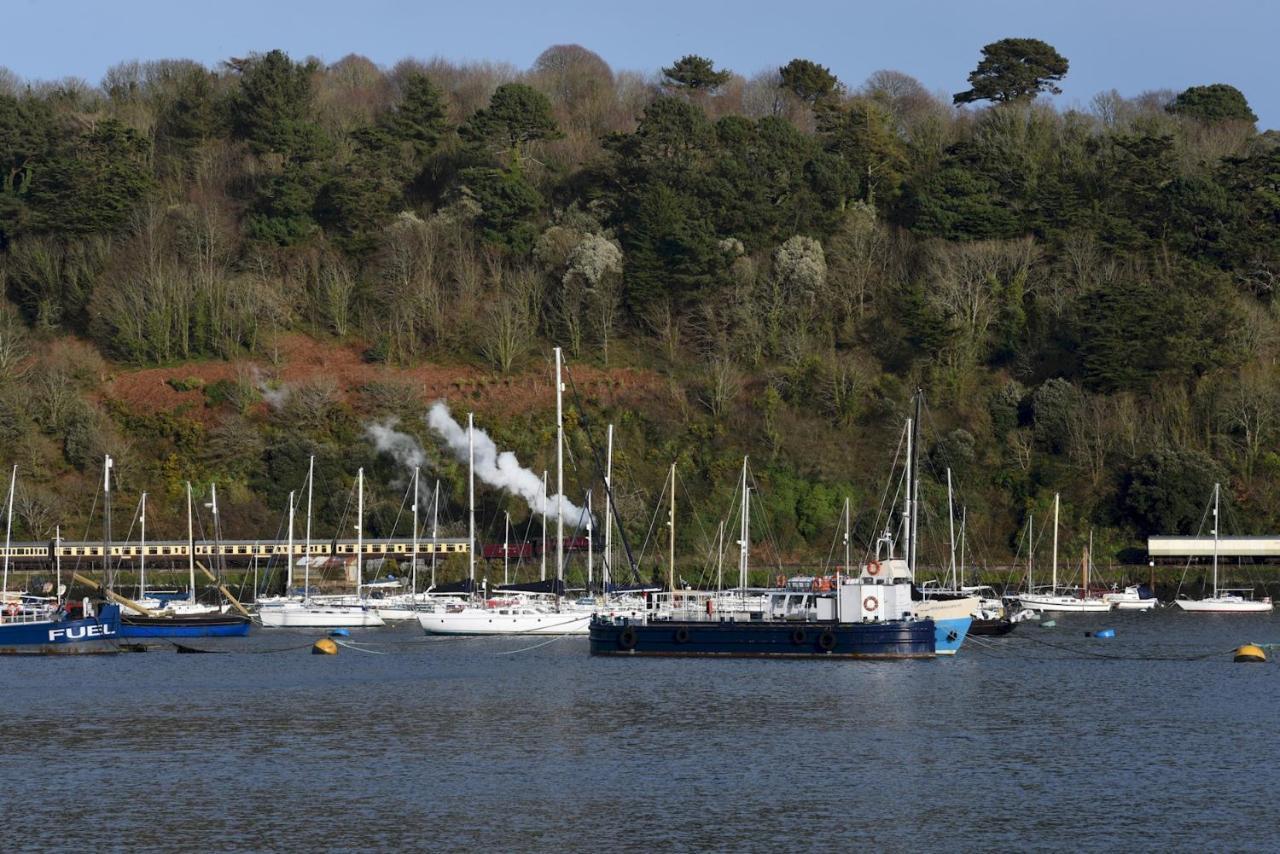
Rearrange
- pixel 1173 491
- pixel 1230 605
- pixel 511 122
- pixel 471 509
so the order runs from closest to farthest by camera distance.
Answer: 1. pixel 471 509
2. pixel 1230 605
3. pixel 1173 491
4. pixel 511 122

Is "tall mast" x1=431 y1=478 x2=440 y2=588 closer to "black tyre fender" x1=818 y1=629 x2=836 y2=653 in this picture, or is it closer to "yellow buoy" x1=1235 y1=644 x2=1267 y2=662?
"black tyre fender" x1=818 y1=629 x2=836 y2=653

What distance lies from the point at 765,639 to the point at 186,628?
33.2m

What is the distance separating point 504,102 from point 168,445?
4264 cm

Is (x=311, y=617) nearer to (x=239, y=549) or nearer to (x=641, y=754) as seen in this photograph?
(x=239, y=549)

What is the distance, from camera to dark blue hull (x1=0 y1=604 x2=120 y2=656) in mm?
80375

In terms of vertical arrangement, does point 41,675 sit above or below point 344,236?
below

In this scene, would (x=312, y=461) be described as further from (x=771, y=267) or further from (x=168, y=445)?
(x=771, y=267)

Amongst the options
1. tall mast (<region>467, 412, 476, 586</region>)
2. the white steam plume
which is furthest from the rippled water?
the white steam plume

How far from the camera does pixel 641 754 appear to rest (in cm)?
5028

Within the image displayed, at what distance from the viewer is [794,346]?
433ft

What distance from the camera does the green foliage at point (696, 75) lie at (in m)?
172

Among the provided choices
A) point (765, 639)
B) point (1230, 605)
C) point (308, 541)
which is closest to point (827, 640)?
point (765, 639)

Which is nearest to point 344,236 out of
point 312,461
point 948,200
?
point 312,461

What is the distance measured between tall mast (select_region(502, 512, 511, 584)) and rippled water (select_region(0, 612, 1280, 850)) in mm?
31479
